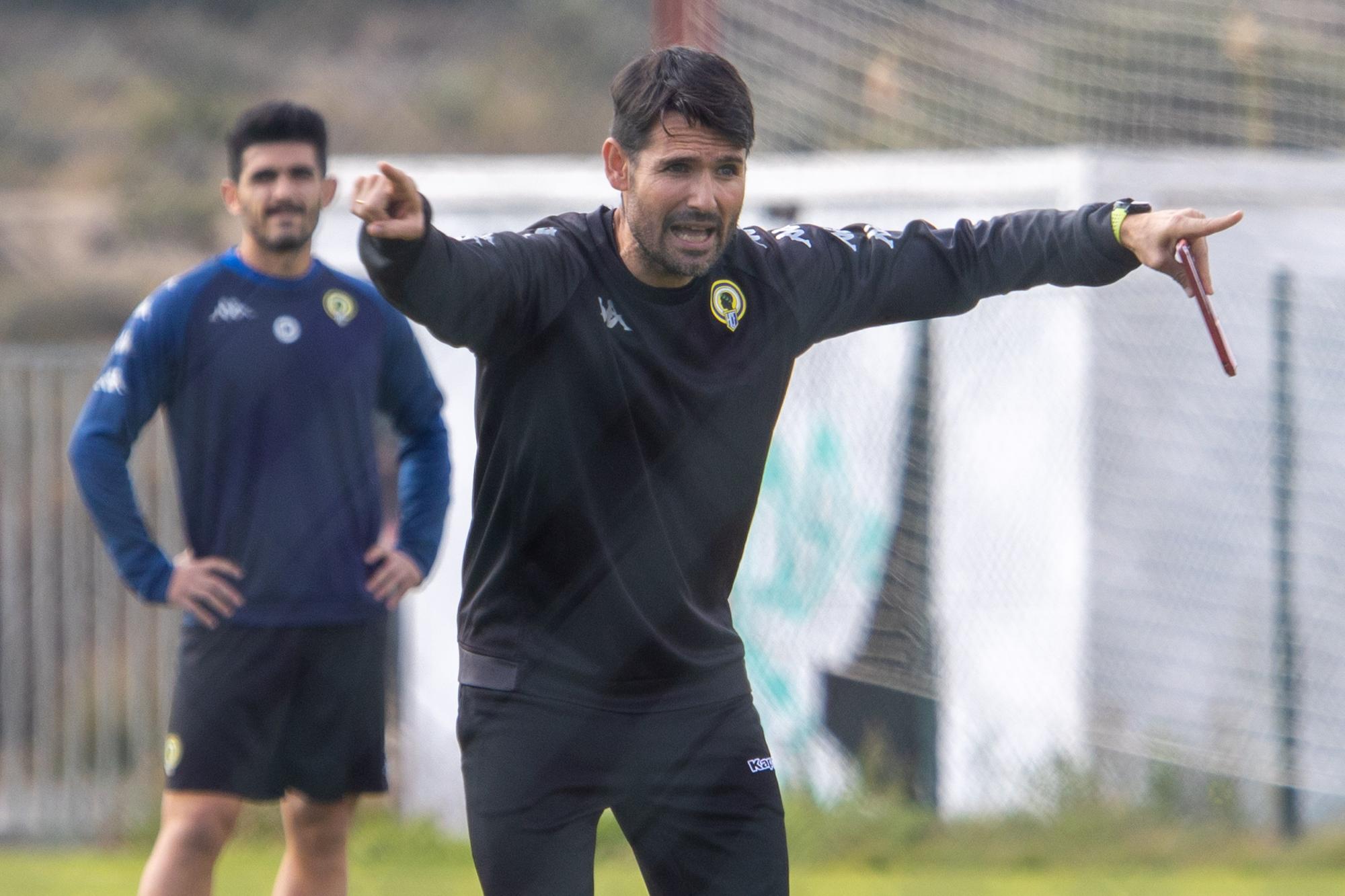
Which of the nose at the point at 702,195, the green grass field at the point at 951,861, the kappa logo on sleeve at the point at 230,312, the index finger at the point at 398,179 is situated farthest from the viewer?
→ the green grass field at the point at 951,861

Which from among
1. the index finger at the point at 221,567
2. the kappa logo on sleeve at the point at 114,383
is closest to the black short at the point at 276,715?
the index finger at the point at 221,567

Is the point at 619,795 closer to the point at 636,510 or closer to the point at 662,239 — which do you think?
the point at 636,510

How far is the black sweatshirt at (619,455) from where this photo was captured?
2924mm

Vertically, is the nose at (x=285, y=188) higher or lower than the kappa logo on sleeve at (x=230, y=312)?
higher

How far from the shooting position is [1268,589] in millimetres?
7070

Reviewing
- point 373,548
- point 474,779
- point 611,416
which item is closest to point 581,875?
point 474,779

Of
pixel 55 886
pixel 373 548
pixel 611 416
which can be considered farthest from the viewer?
pixel 55 886

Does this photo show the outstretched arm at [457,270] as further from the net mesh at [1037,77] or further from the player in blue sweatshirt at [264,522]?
the net mesh at [1037,77]

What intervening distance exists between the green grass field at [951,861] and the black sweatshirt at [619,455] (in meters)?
3.68

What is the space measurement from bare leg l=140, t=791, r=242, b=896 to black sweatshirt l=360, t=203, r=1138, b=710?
4.09 feet

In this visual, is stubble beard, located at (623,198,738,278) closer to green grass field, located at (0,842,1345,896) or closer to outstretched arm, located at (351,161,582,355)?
outstretched arm, located at (351,161,582,355)

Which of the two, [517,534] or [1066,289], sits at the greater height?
[1066,289]

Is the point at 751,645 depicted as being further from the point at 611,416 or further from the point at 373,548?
the point at 611,416

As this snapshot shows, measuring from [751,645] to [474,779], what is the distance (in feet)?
13.7
